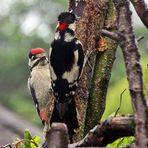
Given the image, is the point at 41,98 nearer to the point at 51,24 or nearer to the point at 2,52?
the point at 2,52

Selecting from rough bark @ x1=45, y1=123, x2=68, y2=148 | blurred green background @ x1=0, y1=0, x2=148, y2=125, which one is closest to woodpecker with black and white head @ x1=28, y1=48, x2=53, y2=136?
rough bark @ x1=45, y1=123, x2=68, y2=148

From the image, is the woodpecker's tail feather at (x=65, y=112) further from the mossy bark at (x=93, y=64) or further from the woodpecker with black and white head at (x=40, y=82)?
the woodpecker with black and white head at (x=40, y=82)

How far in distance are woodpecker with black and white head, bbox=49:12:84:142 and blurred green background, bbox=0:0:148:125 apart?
14.6 m

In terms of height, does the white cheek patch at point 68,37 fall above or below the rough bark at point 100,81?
above

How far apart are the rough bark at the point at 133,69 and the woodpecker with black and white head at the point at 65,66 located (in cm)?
129

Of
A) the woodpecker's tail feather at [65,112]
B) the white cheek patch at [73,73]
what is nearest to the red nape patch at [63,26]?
the white cheek patch at [73,73]

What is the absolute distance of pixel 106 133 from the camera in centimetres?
158

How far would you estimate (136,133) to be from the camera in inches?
53.8

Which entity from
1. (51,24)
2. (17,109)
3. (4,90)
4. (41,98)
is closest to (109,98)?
(17,109)

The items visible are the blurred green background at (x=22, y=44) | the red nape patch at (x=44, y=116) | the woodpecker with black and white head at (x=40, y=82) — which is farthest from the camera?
the blurred green background at (x=22, y=44)

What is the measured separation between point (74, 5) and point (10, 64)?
61.4 feet

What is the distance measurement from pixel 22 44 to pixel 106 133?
2107 centimetres

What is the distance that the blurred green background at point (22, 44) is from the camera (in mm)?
19766

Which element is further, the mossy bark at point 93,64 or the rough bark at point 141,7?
the mossy bark at point 93,64
